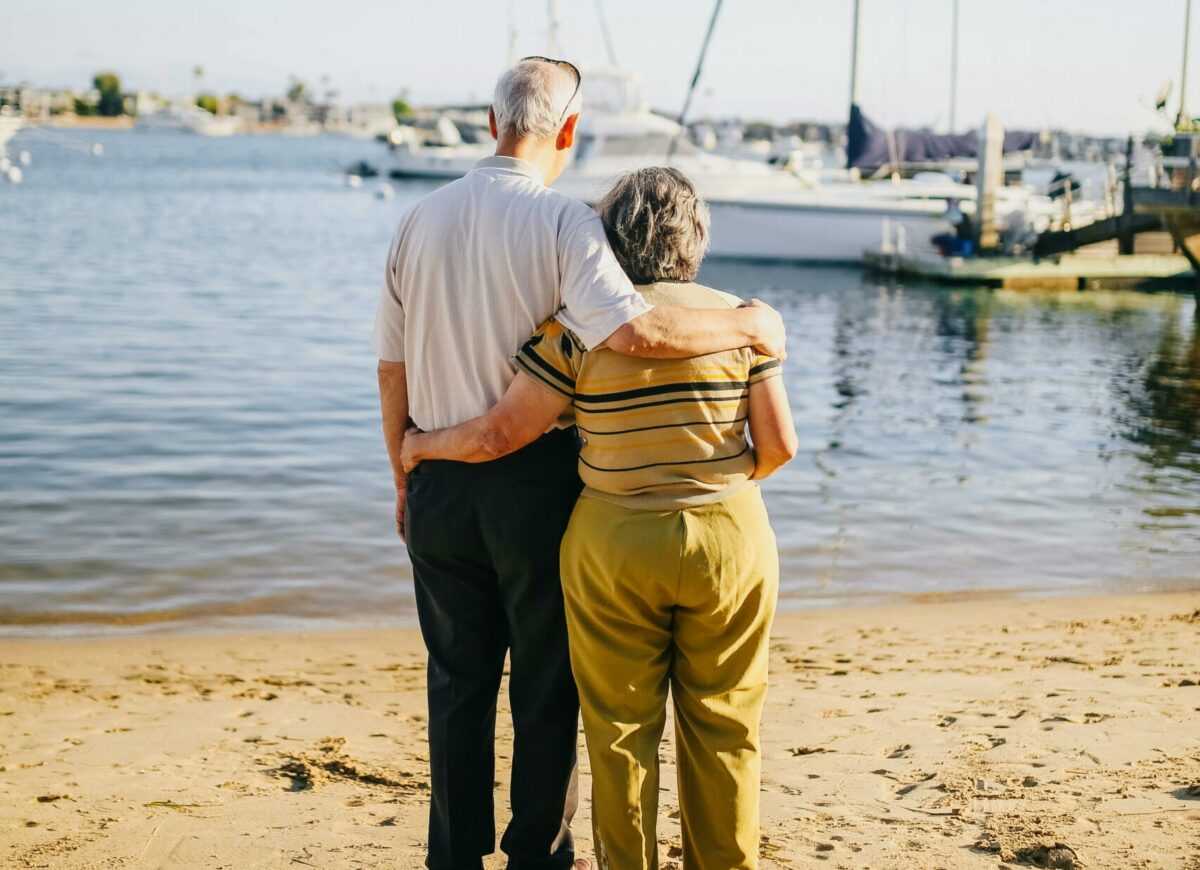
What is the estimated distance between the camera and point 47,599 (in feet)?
23.1

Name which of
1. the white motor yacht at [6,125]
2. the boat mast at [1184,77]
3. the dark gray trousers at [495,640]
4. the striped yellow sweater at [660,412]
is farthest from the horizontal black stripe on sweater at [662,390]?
the white motor yacht at [6,125]

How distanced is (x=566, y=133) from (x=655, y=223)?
417mm

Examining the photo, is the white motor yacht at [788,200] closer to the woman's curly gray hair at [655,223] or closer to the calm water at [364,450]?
the calm water at [364,450]

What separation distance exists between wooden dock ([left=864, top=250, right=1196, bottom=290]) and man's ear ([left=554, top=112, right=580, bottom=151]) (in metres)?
24.6

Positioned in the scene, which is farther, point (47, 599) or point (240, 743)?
point (47, 599)

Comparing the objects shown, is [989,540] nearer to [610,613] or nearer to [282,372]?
[610,613]

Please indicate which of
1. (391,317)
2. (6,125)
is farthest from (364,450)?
(6,125)

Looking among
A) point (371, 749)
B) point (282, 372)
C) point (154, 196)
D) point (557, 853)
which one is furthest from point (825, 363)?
point (154, 196)

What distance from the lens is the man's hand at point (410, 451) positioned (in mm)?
3087

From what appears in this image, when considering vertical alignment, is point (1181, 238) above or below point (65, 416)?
above

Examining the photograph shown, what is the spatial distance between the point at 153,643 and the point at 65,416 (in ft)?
20.9

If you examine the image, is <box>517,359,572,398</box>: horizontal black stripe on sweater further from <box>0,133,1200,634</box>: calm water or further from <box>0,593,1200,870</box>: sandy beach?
<box>0,133,1200,634</box>: calm water

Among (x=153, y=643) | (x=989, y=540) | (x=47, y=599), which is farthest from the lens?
(x=989, y=540)

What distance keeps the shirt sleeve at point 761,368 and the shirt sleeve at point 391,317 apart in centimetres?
88
